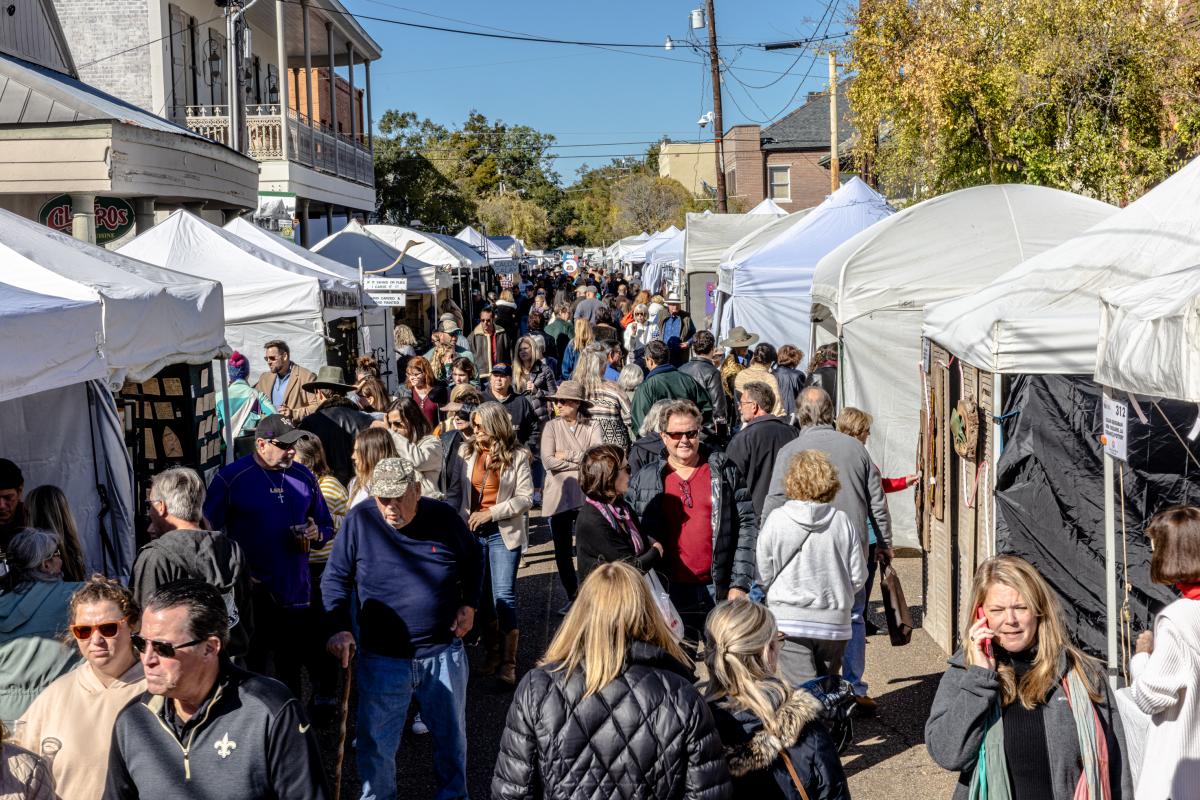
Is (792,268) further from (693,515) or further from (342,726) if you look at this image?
(342,726)

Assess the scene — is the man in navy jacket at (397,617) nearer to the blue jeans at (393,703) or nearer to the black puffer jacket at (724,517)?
the blue jeans at (393,703)

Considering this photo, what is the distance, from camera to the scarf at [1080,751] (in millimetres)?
3412

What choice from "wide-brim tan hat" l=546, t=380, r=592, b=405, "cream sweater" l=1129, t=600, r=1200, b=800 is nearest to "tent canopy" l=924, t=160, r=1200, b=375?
"cream sweater" l=1129, t=600, r=1200, b=800

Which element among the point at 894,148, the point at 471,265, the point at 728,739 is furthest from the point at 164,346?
the point at 471,265

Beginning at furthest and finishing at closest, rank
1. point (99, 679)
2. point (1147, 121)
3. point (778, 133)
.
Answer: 1. point (778, 133)
2. point (1147, 121)
3. point (99, 679)

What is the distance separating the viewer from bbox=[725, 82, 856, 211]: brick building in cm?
5294

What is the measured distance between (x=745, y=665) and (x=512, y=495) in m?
4.05

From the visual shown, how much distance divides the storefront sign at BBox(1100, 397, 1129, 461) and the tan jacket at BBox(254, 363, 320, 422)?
22.5ft

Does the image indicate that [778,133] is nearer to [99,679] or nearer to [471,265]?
[471,265]

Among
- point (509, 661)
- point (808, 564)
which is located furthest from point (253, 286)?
point (808, 564)

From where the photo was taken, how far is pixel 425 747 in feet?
21.6

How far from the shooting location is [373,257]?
19938mm

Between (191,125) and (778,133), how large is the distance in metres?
36.0

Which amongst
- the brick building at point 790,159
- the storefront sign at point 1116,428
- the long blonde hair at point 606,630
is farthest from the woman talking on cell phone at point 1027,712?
the brick building at point 790,159
